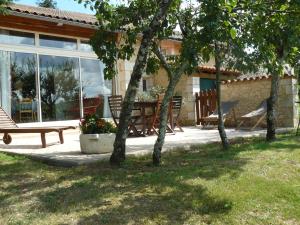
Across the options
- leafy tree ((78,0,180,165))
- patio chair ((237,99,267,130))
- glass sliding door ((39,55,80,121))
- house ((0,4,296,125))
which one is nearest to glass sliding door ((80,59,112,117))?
house ((0,4,296,125))

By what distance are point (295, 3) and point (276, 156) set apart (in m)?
2.35

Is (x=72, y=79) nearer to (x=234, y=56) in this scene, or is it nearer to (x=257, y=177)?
(x=234, y=56)

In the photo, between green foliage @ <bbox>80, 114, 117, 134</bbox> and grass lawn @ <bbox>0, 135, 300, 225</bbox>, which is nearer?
grass lawn @ <bbox>0, 135, 300, 225</bbox>

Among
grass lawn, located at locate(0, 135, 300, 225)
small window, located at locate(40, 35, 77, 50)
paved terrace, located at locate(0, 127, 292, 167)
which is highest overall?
small window, located at locate(40, 35, 77, 50)

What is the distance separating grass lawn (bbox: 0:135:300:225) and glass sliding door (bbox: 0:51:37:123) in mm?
4596

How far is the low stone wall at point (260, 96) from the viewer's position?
1170 centimetres

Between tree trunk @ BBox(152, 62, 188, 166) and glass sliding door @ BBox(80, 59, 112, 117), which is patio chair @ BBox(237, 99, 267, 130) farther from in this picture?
tree trunk @ BBox(152, 62, 188, 166)

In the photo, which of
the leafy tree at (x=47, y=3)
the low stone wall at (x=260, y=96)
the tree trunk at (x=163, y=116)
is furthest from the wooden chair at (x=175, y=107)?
the leafy tree at (x=47, y=3)

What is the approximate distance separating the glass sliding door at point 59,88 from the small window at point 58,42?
330 millimetres

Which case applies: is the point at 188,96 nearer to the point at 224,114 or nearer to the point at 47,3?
the point at 224,114

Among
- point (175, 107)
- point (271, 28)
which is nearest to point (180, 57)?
point (271, 28)

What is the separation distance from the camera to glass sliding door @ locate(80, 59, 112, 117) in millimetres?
12734

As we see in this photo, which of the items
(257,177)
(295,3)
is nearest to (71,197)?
(257,177)

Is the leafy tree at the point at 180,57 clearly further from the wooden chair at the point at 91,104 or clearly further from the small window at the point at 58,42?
the wooden chair at the point at 91,104
